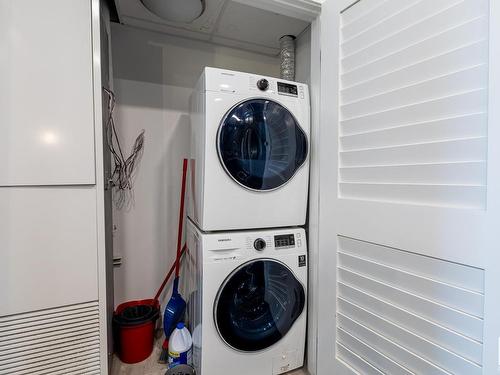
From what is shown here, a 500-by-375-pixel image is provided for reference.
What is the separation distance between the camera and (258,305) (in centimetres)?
144

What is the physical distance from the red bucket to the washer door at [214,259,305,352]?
626 millimetres

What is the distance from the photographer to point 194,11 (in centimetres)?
Answer: 162

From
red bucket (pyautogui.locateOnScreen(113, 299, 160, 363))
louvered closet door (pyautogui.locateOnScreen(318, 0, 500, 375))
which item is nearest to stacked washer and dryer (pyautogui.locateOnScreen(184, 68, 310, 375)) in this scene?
louvered closet door (pyautogui.locateOnScreen(318, 0, 500, 375))

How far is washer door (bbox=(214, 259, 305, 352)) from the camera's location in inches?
52.7

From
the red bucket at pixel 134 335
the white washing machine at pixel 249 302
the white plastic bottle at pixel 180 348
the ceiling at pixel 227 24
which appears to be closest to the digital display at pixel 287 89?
the ceiling at pixel 227 24

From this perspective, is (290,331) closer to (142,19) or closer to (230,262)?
(230,262)

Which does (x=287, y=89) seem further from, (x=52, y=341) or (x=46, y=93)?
(x=52, y=341)

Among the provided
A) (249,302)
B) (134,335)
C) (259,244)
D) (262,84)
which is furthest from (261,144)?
(134,335)

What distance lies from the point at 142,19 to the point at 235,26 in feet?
2.11

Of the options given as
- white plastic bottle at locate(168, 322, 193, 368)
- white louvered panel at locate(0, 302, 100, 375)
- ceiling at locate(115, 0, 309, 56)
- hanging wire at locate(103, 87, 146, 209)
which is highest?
ceiling at locate(115, 0, 309, 56)

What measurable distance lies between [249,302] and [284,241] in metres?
0.40

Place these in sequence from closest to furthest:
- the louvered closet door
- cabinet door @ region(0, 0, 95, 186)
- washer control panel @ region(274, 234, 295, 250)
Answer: the louvered closet door → cabinet door @ region(0, 0, 95, 186) → washer control panel @ region(274, 234, 295, 250)

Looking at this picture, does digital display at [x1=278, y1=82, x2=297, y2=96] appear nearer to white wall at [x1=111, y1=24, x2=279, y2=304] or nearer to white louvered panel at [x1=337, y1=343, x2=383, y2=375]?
white wall at [x1=111, y1=24, x2=279, y2=304]

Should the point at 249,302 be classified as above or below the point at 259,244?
below
